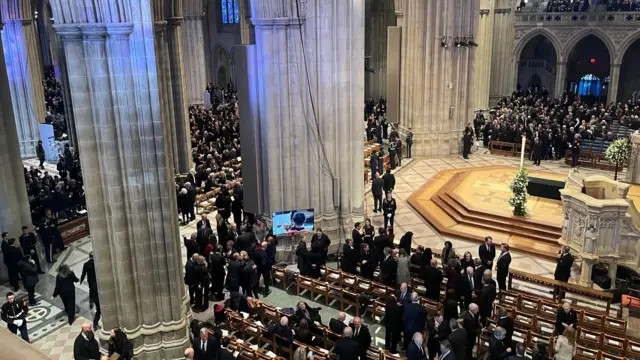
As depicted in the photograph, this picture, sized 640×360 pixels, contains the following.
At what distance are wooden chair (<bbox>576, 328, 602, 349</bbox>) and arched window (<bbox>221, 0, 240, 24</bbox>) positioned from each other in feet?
114

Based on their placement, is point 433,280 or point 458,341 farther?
point 433,280

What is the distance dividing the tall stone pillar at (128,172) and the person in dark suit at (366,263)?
4.15 m

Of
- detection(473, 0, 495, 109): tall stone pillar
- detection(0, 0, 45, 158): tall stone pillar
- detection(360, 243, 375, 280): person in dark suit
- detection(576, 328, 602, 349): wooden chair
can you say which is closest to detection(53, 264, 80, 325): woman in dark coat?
detection(360, 243, 375, 280): person in dark suit

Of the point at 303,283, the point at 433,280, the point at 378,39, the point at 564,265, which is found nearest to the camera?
the point at 433,280

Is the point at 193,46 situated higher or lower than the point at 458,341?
higher

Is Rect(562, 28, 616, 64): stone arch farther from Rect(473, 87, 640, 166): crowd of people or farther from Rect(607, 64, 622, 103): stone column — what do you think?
Rect(473, 87, 640, 166): crowd of people

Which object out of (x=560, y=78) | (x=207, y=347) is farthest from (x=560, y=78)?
(x=207, y=347)

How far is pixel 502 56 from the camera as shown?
33.7m

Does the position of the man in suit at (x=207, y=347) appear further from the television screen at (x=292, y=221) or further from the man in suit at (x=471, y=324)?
the television screen at (x=292, y=221)

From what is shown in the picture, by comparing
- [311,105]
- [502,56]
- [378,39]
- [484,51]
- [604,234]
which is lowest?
[604,234]

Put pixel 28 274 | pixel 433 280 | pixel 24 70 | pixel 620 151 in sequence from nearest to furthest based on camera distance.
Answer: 1. pixel 433 280
2. pixel 28 274
3. pixel 620 151
4. pixel 24 70

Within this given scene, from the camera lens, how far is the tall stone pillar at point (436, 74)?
23.1 m

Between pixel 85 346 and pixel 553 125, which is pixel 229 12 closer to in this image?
pixel 553 125

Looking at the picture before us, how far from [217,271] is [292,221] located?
2.34 meters
